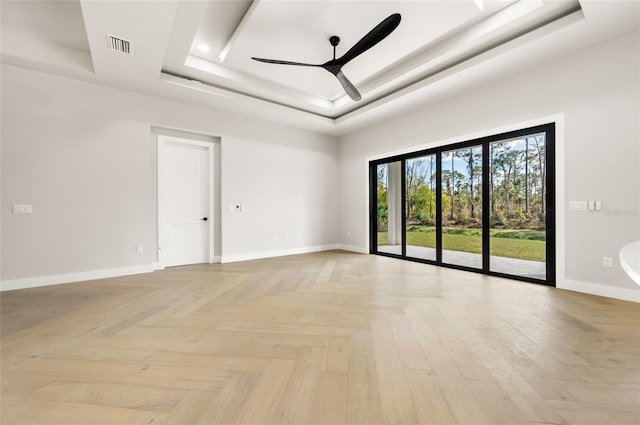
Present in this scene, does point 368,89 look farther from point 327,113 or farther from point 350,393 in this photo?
point 350,393

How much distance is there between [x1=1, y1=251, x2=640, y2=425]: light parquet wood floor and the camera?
55.4 inches

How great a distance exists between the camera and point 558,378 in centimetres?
167

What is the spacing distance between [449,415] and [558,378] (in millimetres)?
889

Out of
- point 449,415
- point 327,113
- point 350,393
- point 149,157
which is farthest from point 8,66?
point 449,415

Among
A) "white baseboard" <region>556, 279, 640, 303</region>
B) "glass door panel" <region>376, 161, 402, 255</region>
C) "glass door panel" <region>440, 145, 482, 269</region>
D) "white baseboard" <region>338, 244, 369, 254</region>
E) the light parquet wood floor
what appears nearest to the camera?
the light parquet wood floor

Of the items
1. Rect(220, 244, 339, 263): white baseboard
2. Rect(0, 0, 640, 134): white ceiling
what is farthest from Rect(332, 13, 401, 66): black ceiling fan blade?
Rect(220, 244, 339, 263): white baseboard

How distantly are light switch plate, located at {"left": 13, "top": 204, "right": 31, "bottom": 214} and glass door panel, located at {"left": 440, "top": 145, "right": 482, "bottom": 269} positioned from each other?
6542mm

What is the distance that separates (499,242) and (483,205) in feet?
2.11

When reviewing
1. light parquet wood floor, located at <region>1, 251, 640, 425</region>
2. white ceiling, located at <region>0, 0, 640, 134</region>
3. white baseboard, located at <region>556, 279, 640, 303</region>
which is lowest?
light parquet wood floor, located at <region>1, 251, 640, 425</region>

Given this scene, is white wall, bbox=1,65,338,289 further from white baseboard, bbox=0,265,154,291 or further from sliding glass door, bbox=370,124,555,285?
sliding glass door, bbox=370,124,555,285

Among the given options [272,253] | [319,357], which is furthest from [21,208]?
[319,357]

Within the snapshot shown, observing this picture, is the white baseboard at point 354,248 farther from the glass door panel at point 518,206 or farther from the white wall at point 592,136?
the white wall at point 592,136

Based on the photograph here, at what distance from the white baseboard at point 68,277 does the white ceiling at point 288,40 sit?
9.67ft

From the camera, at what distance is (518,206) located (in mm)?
4055
